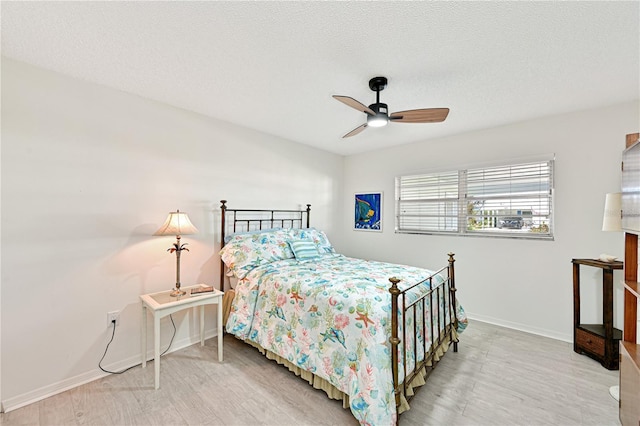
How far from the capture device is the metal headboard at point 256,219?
317 centimetres

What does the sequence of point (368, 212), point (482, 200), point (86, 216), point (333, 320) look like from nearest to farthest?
point (333, 320), point (86, 216), point (482, 200), point (368, 212)

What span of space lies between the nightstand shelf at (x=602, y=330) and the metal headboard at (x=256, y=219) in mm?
3133

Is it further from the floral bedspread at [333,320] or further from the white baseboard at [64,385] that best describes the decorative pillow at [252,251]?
the white baseboard at [64,385]

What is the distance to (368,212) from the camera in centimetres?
462

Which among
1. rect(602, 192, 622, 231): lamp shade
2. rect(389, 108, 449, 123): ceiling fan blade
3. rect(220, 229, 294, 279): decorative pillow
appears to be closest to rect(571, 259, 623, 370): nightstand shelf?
rect(602, 192, 622, 231): lamp shade

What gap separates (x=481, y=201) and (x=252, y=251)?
287 cm

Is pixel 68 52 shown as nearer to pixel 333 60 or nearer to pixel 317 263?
pixel 333 60

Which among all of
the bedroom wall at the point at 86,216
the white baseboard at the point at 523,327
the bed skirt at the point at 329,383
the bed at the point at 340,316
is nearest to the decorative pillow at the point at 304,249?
the bed at the point at 340,316

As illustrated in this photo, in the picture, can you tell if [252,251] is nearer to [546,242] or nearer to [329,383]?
[329,383]

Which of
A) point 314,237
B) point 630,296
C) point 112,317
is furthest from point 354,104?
point 112,317

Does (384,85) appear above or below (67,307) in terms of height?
above


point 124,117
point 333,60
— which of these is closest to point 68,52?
point 124,117

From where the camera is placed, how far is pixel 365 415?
1.67 meters

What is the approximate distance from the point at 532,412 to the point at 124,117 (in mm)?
3899
